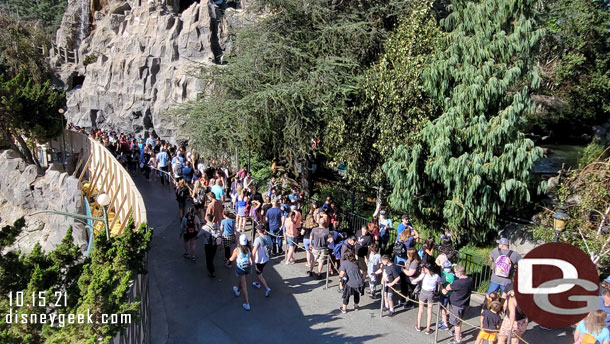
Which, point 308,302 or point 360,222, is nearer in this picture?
point 308,302

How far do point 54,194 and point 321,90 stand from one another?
1444 cm

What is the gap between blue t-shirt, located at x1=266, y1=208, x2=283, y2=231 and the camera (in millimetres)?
11961

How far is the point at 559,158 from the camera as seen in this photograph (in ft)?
87.0

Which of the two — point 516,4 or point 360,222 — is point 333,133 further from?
point 516,4

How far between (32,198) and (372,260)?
20.0 metres

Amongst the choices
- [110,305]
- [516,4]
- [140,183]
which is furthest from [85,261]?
[140,183]

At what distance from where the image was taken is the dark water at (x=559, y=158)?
23583 mm

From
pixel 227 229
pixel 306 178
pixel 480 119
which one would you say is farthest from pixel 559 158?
pixel 227 229

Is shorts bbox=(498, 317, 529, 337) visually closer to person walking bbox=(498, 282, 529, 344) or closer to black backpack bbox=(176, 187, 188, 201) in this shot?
person walking bbox=(498, 282, 529, 344)

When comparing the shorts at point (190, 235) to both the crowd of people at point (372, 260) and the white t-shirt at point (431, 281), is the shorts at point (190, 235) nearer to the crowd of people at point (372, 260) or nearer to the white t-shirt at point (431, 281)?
the crowd of people at point (372, 260)

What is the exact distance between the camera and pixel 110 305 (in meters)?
5.23

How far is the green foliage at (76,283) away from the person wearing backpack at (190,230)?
13.3ft

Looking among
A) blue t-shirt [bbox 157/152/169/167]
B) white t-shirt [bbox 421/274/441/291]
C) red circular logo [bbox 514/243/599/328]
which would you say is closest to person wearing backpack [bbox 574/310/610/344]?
white t-shirt [bbox 421/274/441/291]

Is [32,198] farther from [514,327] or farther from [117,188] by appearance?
[514,327]
